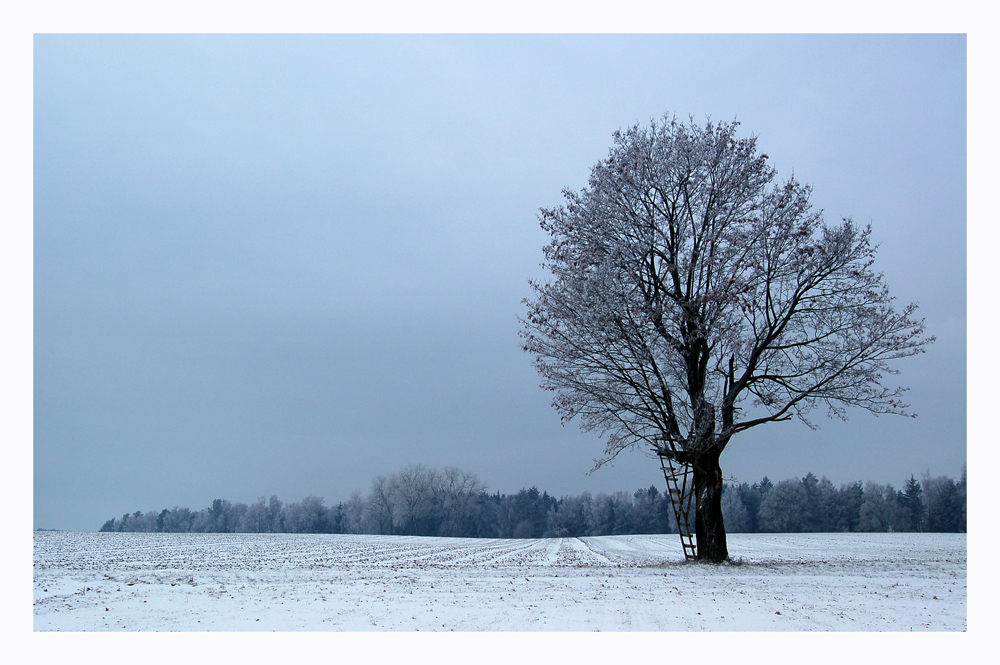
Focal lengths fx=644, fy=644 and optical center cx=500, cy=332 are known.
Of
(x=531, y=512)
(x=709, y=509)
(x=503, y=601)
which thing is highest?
(x=503, y=601)

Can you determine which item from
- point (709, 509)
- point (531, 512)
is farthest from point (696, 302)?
point (531, 512)

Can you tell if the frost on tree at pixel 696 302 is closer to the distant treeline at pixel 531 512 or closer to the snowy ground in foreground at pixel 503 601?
the snowy ground in foreground at pixel 503 601

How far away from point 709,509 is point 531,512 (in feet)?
351

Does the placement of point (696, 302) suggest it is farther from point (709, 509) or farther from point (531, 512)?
point (531, 512)

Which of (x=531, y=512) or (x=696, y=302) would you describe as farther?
(x=531, y=512)

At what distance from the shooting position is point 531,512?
119 m

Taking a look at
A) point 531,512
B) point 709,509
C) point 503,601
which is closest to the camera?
point 503,601

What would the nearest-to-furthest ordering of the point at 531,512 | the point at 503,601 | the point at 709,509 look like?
1. the point at 503,601
2. the point at 709,509
3. the point at 531,512

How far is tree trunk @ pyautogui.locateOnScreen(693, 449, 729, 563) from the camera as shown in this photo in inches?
612

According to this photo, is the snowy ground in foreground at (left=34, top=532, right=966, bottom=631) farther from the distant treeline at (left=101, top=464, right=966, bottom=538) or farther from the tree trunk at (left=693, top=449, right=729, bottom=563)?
the distant treeline at (left=101, top=464, right=966, bottom=538)

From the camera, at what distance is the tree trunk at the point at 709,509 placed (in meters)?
15.6

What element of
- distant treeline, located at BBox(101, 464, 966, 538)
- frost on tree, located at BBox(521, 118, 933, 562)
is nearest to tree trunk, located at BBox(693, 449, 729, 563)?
frost on tree, located at BBox(521, 118, 933, 562)

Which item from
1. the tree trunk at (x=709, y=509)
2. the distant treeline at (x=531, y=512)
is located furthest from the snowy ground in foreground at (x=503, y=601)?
the distant treeline at (x=531, y=512)

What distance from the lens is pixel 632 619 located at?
7203 millimetres
